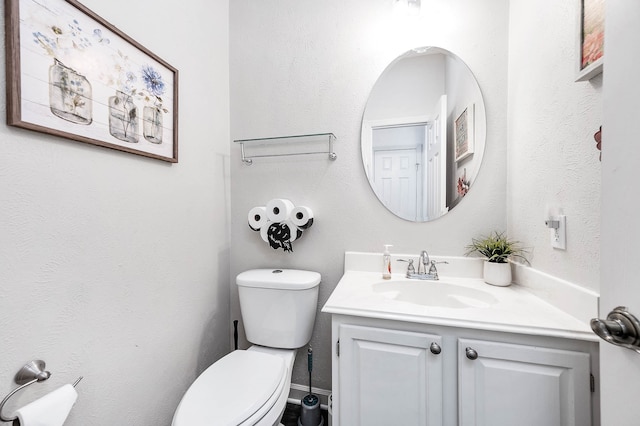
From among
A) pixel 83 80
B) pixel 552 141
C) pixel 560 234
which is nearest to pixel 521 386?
pixel 560 234

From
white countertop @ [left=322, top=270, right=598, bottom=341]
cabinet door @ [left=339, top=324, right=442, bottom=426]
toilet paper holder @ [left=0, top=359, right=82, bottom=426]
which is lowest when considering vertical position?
cabinet door @ [left=339, top=324, right=442, bottom=426]

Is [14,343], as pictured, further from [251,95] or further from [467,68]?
[467,68]

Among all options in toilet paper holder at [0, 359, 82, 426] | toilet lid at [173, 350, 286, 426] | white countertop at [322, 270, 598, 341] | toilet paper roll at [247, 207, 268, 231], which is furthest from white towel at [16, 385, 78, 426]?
toilet paper roll at [247, 207, 268, 231]

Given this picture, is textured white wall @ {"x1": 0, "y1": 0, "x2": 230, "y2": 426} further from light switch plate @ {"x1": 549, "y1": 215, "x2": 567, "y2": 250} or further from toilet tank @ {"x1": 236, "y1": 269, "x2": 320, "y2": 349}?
light switch plate @ {"x1": 549, "y1": 215, "x2": 567, "y2": 250}

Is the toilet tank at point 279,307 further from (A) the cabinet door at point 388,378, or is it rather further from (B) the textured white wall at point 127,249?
(A) the cabinet door at point 388,378

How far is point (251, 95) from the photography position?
4.89 ft

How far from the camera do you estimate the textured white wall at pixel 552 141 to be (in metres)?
0.75

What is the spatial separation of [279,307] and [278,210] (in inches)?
18.8

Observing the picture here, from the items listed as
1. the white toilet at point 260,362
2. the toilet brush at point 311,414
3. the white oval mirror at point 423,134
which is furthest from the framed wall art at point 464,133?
the toilet brush at point 311,414

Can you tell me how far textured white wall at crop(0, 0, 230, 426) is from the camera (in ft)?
2.22

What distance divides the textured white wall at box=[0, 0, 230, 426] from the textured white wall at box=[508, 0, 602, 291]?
4.78ft

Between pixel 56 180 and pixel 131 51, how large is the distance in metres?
0.54

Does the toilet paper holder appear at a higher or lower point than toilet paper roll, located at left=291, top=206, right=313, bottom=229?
lower

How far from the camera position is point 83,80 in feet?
2.58
